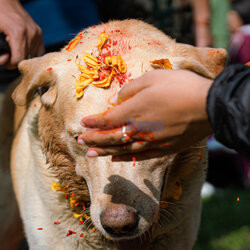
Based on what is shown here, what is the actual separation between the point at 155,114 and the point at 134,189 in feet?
2.18

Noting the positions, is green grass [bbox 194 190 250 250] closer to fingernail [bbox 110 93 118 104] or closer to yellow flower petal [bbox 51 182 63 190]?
yellow flower petal [bbox 51 182 63 190]

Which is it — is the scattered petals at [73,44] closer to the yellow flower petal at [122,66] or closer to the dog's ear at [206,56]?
the yellow flower petal at [122,66]

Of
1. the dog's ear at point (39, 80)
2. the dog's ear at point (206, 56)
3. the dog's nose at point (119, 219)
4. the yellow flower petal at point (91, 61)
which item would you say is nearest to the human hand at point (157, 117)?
the dog's nose at point (119, 219)

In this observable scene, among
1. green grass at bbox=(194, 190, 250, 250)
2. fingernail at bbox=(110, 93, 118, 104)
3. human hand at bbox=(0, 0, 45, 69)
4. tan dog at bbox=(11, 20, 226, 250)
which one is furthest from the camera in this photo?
green grass at bbox=(194, 190, 250, 250)

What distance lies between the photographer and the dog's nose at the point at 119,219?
233cm

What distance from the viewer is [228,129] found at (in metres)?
1.85

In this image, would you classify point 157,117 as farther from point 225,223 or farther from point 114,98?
point 225,223

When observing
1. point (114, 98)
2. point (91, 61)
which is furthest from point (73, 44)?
point (114, 98)

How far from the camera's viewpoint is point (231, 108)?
179 centimetres

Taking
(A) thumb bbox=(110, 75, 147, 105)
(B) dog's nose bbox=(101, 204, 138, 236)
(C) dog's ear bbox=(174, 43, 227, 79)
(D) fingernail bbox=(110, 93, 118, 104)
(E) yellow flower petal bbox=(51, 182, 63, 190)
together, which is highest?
(A) thumb bbox=(110, 75, 147, 105)

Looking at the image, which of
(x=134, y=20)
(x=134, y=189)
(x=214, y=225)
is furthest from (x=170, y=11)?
(x=134, y=189)

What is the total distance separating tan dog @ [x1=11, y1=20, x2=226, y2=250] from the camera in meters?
2.48

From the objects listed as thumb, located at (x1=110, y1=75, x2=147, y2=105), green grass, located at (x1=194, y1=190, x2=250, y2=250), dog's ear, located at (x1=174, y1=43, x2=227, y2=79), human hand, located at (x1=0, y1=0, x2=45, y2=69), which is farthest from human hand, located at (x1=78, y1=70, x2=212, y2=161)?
green grass, located at (x1=194, y1=190, x2=250, y2=250)

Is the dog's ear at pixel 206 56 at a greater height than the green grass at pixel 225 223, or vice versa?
the dog's ear at pixel 206 56
